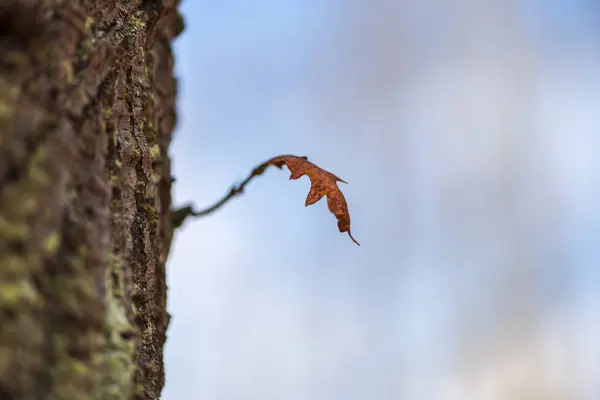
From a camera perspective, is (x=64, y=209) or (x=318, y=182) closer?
(x=64, y=209)

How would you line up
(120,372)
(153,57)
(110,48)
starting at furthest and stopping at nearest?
(153,57) < (110,48) < (120,372)

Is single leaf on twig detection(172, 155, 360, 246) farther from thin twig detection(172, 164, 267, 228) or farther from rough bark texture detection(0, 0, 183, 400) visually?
rough bark texture detection(0, 0, 183, 400)

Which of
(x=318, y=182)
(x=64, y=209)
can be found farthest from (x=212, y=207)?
(x=64, y=209)

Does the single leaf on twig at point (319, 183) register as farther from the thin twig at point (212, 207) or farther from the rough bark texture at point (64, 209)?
the rough bark texture at point (64, 209)

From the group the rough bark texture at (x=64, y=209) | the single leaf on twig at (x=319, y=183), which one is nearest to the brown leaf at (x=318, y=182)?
the single leaf on twig at (x=319, y=183)

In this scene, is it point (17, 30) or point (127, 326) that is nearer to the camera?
point (17, 30)

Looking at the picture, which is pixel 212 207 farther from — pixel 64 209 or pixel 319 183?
pixel 64 209

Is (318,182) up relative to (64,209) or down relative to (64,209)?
up

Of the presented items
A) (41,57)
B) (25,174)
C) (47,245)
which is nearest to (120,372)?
(47,245)

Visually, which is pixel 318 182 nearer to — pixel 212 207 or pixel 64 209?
pixel 212 207

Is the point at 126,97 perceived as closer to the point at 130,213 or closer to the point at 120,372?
the point at 130,213
